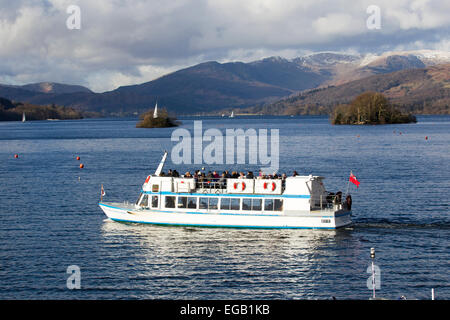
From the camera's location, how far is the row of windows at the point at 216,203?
Result: 5175 centimetres

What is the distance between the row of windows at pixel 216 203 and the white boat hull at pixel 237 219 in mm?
885

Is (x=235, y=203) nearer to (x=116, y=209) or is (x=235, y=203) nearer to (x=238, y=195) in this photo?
(x=238, y=195)

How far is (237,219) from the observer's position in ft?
169

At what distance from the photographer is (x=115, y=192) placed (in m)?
73.9

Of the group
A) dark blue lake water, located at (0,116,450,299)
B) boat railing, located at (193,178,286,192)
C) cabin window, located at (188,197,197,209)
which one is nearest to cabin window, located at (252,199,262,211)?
dark blue lake water, located at (0,116,450,299)

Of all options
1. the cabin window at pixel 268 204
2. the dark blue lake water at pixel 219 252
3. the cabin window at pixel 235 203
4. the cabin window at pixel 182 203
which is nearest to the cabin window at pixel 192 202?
the cabin window at pixel 182 203

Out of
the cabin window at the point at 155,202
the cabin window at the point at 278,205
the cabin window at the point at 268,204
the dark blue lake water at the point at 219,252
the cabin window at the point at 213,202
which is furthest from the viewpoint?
the cabin window at the point at 155,202

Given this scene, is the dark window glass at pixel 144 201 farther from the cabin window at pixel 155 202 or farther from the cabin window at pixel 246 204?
the cabin window at pixel 246 204

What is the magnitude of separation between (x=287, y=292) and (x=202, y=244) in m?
12.7

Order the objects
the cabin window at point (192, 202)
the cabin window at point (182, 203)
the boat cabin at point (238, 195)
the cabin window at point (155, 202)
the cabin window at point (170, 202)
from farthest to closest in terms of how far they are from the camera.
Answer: the cabin window at point (155, 202), the cabin window at point (170, 202), the cabin window at point (182, 203), the cabin window at point (192, 202), the boat cabin at point (238, 195)

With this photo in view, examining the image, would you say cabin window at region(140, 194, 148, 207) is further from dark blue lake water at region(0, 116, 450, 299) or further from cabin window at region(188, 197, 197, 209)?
cabin window at region(188, 197, 197, 209)

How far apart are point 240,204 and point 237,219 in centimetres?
147
